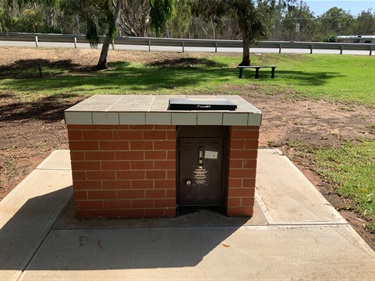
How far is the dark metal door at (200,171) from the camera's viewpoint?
339 cm

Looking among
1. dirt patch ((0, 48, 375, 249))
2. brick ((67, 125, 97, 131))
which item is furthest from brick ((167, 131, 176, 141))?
dirt patch ((0, 48, 375, 249))

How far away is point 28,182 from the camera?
14.1 ft

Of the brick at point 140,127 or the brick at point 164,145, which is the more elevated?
the brick at point 140,127

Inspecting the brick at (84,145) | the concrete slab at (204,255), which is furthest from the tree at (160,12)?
the concrete slab at (204,255)

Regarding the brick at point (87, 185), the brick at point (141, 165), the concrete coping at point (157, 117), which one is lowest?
the brick at point (87, 185)

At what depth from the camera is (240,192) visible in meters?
3.42

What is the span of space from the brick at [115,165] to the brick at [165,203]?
1.55 feet

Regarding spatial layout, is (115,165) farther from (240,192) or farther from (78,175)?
(240,192)

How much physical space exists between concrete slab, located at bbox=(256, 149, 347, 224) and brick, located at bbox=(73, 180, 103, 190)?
5.77 ft

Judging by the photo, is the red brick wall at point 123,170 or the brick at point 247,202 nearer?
the red brick wall at point 123,170

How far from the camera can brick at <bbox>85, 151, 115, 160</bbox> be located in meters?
3.22

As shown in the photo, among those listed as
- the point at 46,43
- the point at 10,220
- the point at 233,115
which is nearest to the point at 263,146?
the point at 233,115

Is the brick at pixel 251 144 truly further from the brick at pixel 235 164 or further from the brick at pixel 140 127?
the brick at pixel 140 127

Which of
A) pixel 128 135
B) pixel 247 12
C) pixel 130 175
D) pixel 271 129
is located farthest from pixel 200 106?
pixel 247 12
